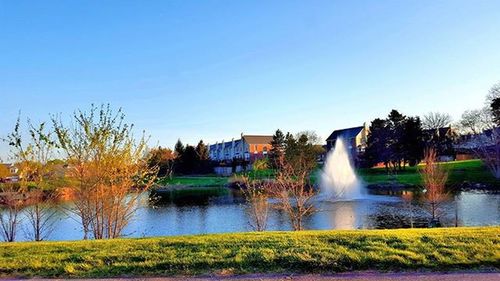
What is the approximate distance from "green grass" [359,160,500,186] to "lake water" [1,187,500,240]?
12.6 meters

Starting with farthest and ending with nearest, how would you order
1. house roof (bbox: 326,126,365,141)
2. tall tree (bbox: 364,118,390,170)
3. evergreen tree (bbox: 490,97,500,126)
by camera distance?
house roof (bbox: 326,126,365,141) → tall tree (bbox: 364,118,390,170) → evergreen tree (bbox: 490,97,500,126)

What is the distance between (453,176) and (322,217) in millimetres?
30170

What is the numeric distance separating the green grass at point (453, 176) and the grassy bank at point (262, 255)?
40.0 metres

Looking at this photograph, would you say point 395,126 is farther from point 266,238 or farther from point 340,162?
point 266,238

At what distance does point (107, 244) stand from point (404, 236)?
6.20m

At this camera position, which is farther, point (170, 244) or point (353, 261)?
point (170, 244)

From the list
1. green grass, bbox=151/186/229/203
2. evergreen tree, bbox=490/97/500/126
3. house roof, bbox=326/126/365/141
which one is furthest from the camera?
house roof, bbox=326/126/365/141

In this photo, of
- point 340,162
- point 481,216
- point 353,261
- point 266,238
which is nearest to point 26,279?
point 266,238

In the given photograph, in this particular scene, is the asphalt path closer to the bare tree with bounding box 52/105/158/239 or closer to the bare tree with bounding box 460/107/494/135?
the bare tree with bounding box 52/105/158/239

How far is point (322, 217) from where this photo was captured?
24703 millimetres

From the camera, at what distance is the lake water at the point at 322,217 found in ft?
69.2

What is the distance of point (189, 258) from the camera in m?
7.14

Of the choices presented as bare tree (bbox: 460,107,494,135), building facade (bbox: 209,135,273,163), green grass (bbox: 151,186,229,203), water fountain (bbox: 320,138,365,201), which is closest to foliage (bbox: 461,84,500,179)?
bare tree (bbox: 460,107,494,135)

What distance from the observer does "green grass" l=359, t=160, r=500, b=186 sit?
148 ft
